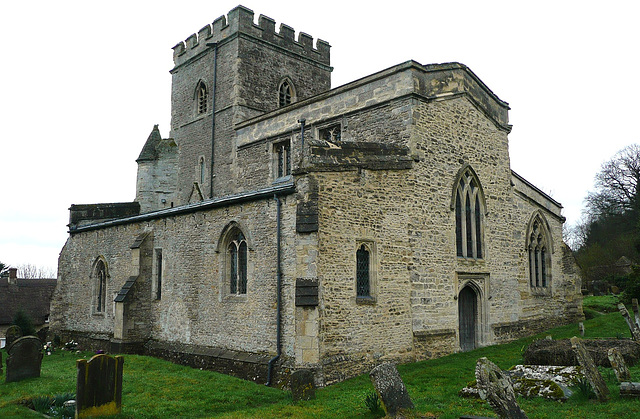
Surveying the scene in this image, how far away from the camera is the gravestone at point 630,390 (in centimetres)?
857

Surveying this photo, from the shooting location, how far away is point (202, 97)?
27125mm

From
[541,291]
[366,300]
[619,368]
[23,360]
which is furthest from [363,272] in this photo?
[541,291]

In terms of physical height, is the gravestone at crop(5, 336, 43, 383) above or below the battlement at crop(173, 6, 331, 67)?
below

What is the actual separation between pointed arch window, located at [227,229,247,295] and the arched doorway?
279 inches

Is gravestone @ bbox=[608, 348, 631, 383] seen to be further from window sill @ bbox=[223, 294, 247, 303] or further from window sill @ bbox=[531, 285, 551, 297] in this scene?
window sill @ bbox=[531, 285, 551, 297]

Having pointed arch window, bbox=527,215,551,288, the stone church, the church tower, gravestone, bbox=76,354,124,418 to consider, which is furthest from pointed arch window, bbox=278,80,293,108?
gravestone, bbox=76,354,124,418

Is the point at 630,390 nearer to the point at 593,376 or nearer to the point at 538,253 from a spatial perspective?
the point at 593,376

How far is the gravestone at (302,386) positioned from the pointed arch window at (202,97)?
61.5ft

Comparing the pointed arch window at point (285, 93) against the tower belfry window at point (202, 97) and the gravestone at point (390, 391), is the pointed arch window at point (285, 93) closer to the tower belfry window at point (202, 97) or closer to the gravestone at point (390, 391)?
the tower belfry window at point (202, 97)

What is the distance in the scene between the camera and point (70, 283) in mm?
24656

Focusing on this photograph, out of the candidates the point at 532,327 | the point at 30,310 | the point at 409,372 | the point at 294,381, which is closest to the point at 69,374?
the point at 294,381

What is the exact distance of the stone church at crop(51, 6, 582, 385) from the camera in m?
13.6

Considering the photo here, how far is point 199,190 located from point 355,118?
11.2 m

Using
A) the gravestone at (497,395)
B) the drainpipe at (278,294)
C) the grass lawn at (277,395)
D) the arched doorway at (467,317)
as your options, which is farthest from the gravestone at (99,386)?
the arched doorway at (467,317)
